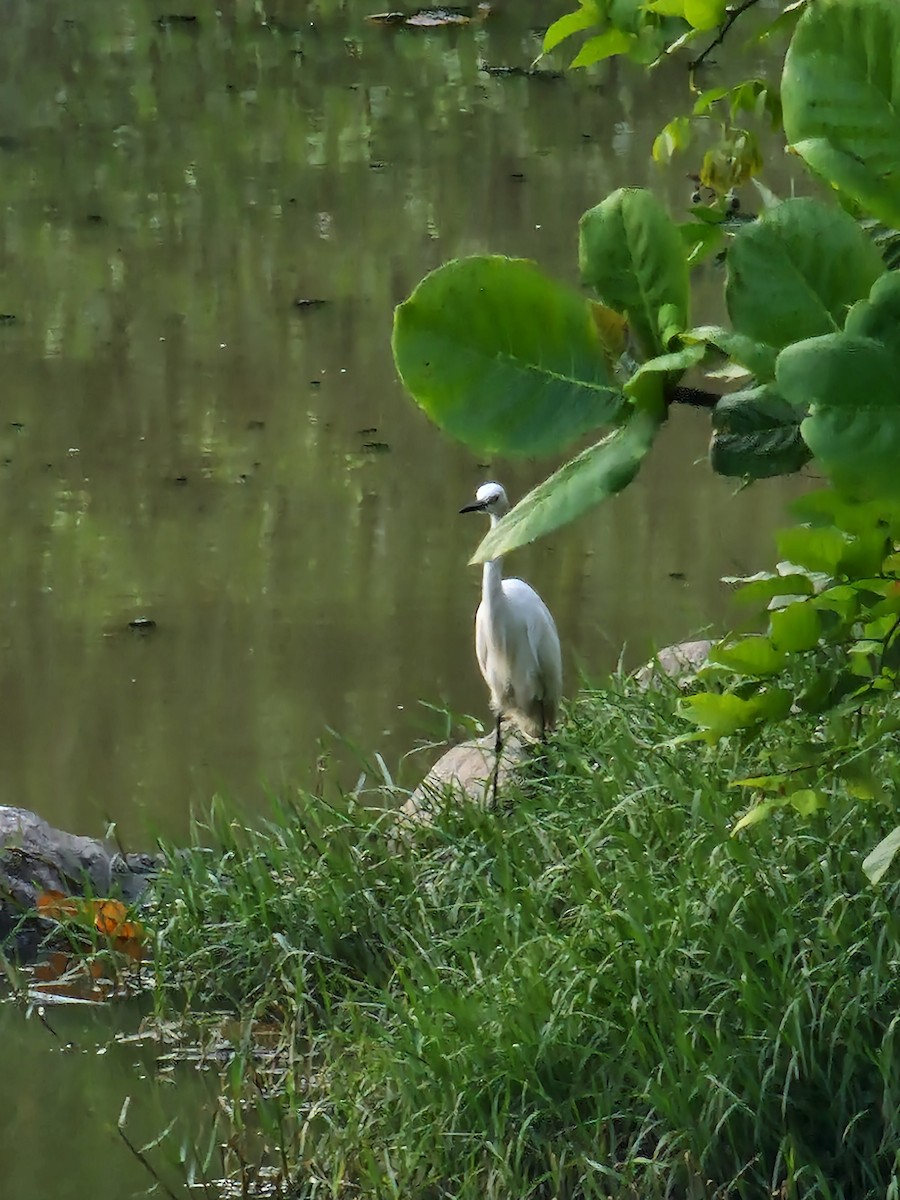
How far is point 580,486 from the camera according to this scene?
0.65 meters

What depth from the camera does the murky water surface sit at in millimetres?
4062

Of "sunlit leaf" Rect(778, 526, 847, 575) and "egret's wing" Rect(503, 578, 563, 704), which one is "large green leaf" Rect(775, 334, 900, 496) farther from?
"egret's wing" Rect(503, 578, 563, 704)

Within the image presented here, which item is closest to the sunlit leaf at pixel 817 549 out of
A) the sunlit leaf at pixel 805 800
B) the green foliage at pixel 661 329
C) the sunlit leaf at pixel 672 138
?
the green foliage at pixel 661 329

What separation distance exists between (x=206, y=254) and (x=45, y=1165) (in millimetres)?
5058

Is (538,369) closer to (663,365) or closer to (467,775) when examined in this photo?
(663,365)

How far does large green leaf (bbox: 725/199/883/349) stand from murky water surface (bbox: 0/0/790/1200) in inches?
83.5

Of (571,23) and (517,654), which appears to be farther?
(517,654)

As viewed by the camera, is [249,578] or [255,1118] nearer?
[255,1118]

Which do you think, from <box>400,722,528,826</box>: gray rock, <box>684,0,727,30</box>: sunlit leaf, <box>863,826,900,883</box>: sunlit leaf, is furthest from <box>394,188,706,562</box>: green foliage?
<box>400,722,528,826</box>: gray rock

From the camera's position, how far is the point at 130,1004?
2.95m

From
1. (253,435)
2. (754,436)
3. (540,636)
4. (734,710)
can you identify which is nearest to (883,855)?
(734,710)

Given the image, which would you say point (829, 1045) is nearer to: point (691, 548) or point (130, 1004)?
point (130, 1004)

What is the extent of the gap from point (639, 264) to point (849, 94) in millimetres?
102

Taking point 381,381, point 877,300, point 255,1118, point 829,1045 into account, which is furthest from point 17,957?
point 381,381
